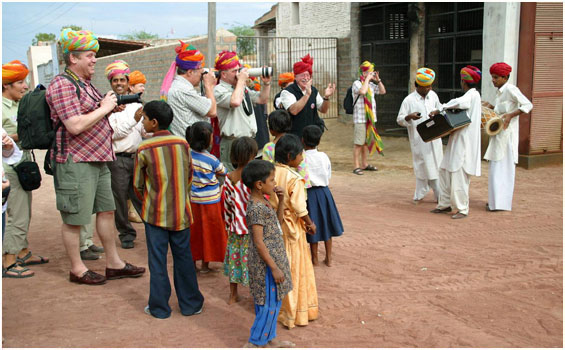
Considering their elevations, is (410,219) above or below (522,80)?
below

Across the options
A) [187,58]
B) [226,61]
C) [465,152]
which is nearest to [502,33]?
[465,152]

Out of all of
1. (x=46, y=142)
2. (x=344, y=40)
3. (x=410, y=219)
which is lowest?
(x=410, y=219)

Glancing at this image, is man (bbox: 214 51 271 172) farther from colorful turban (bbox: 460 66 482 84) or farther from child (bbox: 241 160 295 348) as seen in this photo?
colorful turban (bbox: 460 66 482 84)

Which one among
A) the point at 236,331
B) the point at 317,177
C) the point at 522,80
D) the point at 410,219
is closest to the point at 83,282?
the point at 236,331

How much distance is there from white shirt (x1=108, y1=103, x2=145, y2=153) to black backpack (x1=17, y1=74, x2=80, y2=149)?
1025 millimetres

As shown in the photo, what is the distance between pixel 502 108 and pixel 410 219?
6.17 ft

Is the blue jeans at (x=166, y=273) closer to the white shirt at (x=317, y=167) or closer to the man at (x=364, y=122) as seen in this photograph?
the white shirt at (x=317, y=167)

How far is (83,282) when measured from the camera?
4512mm

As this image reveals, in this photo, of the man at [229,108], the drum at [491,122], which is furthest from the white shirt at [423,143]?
the man at [229,108]

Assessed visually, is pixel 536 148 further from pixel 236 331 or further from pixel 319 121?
A: pixel 236 331

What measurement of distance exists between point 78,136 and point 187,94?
935 millimetres

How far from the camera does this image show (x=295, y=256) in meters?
3.74

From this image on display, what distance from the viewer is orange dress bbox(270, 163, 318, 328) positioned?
3.66 meters

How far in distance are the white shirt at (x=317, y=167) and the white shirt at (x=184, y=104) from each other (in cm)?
96
